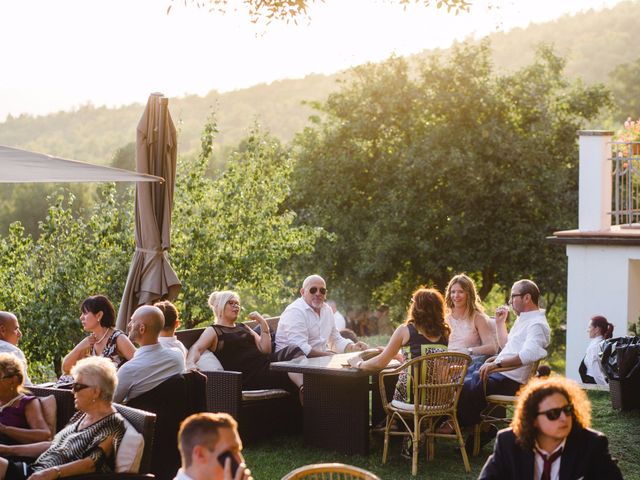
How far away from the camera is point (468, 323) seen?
8.17 meters

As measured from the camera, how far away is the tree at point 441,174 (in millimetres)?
22719

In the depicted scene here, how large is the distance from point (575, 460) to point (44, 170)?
12.6 ft

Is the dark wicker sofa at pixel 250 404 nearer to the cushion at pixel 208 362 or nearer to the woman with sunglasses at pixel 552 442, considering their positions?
the cushion at pixel 208 362

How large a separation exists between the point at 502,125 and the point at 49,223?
10985 mm

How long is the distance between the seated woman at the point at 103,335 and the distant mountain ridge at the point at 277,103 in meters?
55.1

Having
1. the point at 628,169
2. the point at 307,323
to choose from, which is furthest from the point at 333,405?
the point at 628,169

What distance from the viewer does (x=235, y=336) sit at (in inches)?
324

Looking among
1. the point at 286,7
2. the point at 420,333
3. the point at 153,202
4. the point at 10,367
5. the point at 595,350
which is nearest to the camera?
the point at 10,367

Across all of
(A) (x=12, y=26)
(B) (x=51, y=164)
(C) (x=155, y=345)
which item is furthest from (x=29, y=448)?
(A) (x=12, y=26)

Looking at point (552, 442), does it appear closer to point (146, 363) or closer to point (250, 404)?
point (146, 363)

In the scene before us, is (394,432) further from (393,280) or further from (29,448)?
(393,280)

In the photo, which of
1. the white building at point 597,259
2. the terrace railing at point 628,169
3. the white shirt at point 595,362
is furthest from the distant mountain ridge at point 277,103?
the white shirt at point 595,362

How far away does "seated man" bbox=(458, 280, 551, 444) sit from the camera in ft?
24.7

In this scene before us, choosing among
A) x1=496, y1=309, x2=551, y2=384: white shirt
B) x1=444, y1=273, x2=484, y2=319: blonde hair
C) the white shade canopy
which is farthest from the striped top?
x1=444, y1=273, x2=484, y2=319: blonde hair
